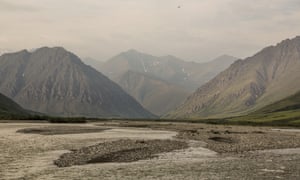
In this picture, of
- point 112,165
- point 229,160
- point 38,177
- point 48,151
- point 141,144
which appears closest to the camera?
point 38,177

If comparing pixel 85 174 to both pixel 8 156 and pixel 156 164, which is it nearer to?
pixel 156 164

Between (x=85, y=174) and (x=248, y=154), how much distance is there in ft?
93.5

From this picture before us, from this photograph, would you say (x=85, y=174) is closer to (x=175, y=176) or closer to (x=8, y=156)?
(x=175, y=176)

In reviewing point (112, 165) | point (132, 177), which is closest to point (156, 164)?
point (112, 165)

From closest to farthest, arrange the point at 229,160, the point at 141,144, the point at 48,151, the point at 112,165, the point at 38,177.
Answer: the point at 38,177 → the point at 112,165 → the point at 229,160 → the point at 48,151 → the point at 141,144

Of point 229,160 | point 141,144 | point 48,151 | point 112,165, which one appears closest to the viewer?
point 112,165

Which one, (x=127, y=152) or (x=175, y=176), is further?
(x=127, y=152)

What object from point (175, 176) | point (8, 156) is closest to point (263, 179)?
point (175, 176)

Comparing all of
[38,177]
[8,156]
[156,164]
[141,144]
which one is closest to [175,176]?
[156,164]

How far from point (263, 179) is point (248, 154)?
68.0 ft

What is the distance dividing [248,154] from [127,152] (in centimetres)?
1811

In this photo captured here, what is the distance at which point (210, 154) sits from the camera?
59.6m

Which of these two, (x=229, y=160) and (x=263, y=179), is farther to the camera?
(x=229, y=160)

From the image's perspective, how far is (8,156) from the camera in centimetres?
5253
